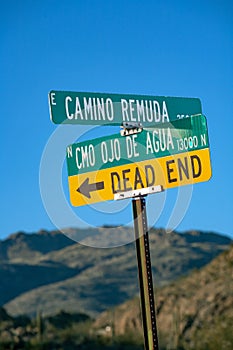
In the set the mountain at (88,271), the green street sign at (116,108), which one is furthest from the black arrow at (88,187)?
the mountain at (88,271)

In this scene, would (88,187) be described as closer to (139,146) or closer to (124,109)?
(139,146)

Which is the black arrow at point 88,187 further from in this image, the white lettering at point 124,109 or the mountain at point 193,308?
the mountain at point 193,308

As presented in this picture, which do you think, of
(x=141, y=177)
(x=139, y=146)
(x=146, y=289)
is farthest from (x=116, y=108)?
(x=146, y=289)

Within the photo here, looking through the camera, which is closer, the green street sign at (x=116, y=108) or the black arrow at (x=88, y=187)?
the green street sign at (x=116, y=108)

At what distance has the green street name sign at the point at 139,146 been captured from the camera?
7051 millimetres

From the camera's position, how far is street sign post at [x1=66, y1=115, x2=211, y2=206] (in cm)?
702

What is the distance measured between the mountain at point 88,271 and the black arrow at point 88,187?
94.9 meters

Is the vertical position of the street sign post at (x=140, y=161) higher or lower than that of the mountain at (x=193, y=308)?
lower

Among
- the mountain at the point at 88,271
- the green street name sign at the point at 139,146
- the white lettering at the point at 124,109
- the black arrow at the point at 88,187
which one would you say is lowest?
the black arrow at the point at 88,187

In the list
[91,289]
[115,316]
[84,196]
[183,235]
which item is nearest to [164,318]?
[115,316]

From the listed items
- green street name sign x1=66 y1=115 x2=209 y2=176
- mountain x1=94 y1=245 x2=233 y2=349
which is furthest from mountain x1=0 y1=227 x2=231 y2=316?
green street name sign x1=66 y1=115 x2=209 y2=176

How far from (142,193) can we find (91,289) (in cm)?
11242

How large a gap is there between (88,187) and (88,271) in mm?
124648

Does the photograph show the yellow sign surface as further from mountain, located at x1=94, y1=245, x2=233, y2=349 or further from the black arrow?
mountain, located at x1=94, y1=245, x2=233, y2=349
